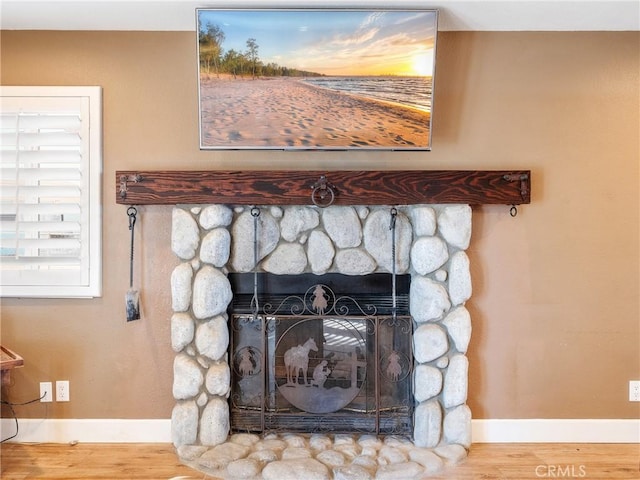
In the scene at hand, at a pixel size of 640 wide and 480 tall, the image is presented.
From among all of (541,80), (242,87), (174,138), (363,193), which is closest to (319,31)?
(242,87)

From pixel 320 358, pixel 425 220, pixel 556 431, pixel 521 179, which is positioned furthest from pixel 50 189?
pixel 556 431

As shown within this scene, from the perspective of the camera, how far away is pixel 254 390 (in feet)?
7.32

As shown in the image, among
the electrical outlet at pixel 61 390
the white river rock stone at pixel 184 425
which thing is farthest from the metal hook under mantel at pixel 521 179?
the electrical outlet at pixel 61 390

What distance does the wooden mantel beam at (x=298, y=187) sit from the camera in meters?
2.07

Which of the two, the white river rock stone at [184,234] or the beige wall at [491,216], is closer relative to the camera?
the white river rock stone at [184,234]

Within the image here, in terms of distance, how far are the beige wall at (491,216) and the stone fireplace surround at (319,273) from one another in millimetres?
185

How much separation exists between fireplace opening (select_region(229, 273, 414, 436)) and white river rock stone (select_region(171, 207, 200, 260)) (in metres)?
0.27

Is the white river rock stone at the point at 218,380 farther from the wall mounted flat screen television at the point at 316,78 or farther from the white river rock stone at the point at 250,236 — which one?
the wall mounted flat screen television at the point at 316,78

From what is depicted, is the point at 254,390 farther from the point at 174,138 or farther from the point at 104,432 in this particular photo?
the point at 174,138

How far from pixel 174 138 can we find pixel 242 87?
1.64 feet

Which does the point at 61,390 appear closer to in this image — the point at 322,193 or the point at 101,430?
the point at 101,430

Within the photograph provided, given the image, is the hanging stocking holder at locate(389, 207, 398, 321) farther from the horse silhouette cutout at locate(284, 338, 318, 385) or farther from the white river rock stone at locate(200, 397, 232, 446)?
the white river rock stone at locate(200, 397, 232, 446)

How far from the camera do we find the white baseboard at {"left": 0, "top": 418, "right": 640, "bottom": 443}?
2230 mm

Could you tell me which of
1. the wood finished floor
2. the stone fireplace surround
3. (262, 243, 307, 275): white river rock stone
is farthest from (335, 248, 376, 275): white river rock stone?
the wood finished floor
